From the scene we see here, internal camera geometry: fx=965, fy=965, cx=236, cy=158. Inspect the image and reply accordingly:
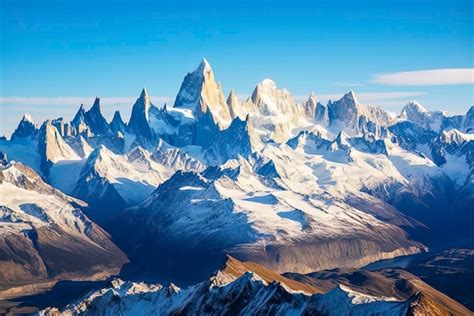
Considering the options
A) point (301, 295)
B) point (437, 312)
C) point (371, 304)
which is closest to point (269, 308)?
point (301, 295)

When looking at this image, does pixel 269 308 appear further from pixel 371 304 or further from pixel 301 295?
pixel 371 304

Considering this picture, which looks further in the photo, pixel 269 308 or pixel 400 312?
pixel 269 308

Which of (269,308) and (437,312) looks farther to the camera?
(269,308)

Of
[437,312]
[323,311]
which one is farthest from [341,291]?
[437,312]

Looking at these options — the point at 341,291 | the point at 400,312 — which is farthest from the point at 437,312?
the point at 341,291

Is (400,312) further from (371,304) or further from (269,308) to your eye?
(269,308)

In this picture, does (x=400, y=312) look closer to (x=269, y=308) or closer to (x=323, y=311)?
(x=323, y=311)

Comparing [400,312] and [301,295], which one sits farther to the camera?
[301,295]
